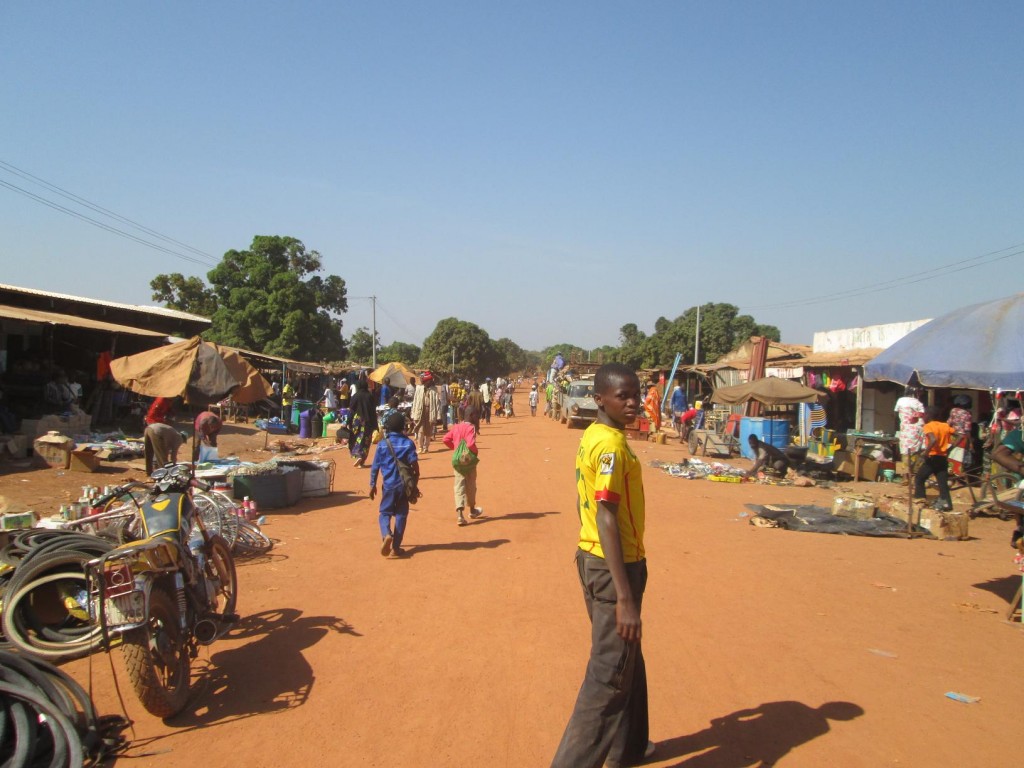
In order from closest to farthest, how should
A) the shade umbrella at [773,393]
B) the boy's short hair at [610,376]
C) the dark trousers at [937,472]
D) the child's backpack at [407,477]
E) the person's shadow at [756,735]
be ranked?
1. the boy's short hair at [610,376]
2. the person's shadow at [756,735]
3. the child's backpack at [407,477]
4. the dark trousers at [937,472]
5. the shade umbrella at [773,393]

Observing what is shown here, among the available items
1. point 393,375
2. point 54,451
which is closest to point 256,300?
point 393,375

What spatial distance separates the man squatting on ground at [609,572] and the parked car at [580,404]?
72.8 ft

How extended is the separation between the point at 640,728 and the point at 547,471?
36.9 ft

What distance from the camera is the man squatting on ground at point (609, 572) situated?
3039mm

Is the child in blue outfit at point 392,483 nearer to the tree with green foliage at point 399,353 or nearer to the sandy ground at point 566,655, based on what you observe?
the sandy ground at point 566,655

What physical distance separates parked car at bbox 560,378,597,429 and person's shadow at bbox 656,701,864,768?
21.3 m

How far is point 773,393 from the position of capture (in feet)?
52.3

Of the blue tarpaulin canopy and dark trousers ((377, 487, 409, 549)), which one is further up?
the blue tarpaulin canopy

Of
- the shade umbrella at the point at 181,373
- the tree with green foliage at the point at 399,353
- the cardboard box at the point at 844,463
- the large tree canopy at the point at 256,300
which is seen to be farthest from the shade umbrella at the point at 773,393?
the tree with green foliage at the point at 399,353

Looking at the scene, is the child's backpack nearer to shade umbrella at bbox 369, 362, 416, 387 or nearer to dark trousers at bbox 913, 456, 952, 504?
dark trousers at bbox 913, 456, 952, 504

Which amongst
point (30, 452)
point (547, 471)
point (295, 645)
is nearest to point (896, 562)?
point (295, 645)

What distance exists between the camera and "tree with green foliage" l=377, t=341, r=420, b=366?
209 feet

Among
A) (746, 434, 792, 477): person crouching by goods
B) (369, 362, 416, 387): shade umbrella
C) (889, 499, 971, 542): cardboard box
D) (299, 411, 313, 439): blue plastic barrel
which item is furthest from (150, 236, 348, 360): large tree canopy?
(889, 499, 971, 542): cardboard box

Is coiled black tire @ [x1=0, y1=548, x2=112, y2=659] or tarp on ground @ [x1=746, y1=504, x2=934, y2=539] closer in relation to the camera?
coiled black tire @ [x1=0, y1=548, x2=112, y2=659]
